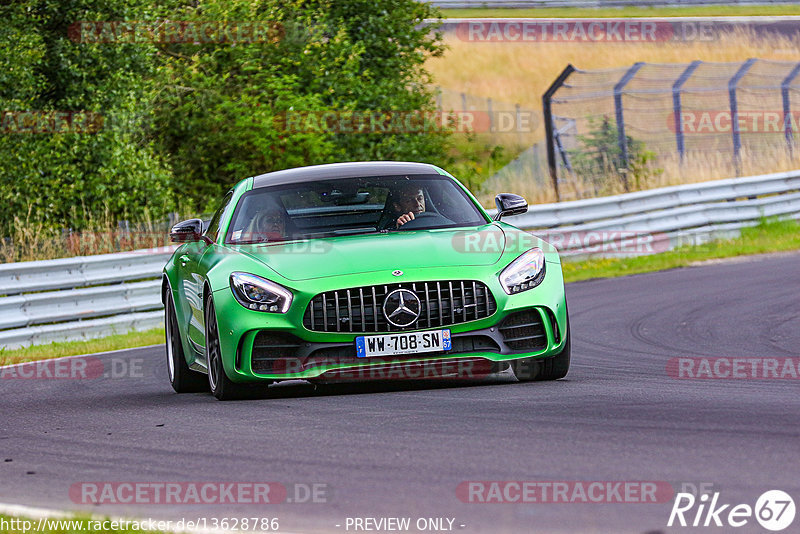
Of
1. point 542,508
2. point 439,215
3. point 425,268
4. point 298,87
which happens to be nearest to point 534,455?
point 542,508

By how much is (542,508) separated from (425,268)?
126 inches

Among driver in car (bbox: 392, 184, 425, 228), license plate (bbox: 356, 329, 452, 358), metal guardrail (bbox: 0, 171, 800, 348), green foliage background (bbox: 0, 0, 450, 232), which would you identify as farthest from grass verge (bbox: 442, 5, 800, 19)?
license plate (bbox: 356, 329, 452, 358)

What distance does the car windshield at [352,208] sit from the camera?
350 inches

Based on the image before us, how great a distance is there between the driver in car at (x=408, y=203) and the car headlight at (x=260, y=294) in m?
1.42

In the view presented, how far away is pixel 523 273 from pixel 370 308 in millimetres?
966

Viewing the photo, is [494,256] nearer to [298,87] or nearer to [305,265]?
[305,265]

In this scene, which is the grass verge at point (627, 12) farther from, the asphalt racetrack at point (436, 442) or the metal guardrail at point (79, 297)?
the asphalt racetrack at point (436, 442)

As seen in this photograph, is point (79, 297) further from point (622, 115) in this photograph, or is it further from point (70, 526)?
point (622, 115)

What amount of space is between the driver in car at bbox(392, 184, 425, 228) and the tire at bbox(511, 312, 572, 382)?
4.33 feet

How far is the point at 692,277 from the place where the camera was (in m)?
15.9

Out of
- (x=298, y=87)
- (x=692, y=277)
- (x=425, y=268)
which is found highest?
(x=298, y=87)

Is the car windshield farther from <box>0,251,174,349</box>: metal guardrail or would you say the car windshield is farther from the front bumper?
<box>0,251,174,349</box>: metal guardrail

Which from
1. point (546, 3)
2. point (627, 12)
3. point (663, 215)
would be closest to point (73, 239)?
point (663, 215)

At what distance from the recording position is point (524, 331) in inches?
312
